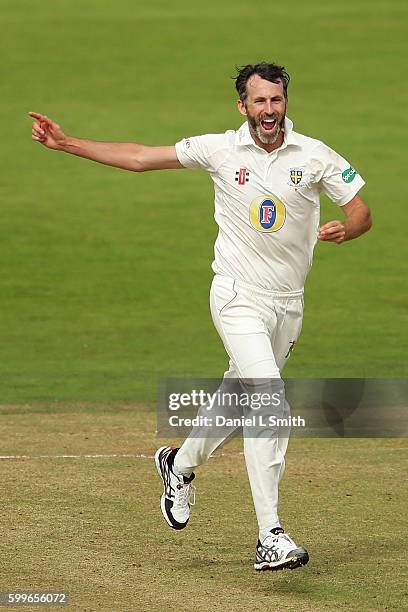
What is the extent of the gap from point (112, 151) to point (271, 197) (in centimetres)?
102

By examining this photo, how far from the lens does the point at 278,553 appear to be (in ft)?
25.2

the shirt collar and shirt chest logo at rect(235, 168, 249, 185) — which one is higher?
the shirt collar

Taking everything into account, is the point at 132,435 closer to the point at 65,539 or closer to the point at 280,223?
the point at 65,539

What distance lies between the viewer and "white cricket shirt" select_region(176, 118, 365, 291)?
26.6ft

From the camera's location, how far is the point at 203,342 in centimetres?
1716

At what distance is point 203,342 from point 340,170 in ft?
30.0

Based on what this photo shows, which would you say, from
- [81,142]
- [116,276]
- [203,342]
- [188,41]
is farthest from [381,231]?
[81,142]

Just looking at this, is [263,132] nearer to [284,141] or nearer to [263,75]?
[284,141]

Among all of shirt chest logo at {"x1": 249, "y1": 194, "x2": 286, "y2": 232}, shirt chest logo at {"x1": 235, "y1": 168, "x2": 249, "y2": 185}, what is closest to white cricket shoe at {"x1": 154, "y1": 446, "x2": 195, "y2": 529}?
shirt chest logo at {"x1": 249, "y1": 194, "x2": 286, "y2": 232}

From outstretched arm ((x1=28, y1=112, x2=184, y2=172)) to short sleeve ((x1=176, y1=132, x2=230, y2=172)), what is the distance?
0.20 feet

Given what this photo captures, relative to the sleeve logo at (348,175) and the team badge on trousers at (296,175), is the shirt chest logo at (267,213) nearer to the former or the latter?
the team badge on trousers at (296,175)

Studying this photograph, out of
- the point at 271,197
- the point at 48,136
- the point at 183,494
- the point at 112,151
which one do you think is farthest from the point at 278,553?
the point at 48,136

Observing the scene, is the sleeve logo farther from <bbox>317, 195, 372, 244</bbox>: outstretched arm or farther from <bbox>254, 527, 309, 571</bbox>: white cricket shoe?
<bbox>254, 527, 309, 571</bbox>: white cricket shoe

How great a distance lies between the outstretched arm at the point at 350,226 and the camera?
7.77 meters
